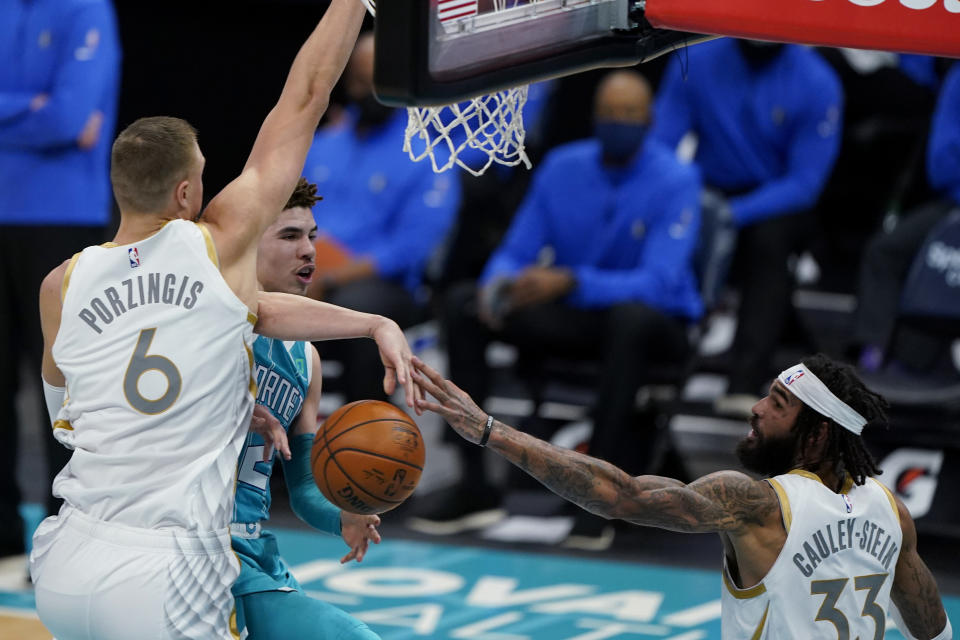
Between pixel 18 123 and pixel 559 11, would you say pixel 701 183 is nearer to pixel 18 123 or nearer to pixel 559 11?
pixel 18 123

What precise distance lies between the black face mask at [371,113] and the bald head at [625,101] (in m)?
1.28

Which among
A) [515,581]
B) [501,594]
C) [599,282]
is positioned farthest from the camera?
[599,282]

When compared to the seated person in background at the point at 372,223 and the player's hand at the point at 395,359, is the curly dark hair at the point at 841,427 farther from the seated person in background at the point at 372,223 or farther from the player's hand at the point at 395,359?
the seated person in background at the point at 372,223

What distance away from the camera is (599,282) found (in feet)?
24.9

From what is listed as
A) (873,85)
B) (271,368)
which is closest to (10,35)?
(271,368)

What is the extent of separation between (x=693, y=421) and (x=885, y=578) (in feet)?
14.6

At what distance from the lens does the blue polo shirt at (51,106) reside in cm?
642

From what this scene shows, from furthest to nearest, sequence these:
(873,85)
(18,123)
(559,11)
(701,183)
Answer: (873,85)
(701,183)
(18,123)
(559,11)

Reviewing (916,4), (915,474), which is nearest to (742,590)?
(916,4)

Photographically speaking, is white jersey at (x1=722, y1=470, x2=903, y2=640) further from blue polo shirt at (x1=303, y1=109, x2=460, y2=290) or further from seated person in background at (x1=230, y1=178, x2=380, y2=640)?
blue polo shirt at (x1=303, y1=109, x2=460, y2=290)

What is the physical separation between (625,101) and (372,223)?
1.58 m

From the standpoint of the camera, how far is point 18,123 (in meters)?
6.43

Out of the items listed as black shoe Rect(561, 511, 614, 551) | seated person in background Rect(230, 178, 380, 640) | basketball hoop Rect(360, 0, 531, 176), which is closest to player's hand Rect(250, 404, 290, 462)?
seated person in background Rect(230, 178, 380, 640)

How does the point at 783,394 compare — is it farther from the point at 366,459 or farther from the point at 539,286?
the point at 539,286
